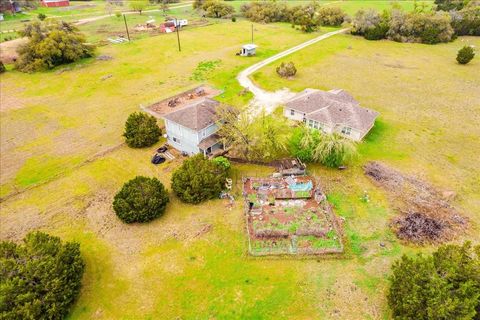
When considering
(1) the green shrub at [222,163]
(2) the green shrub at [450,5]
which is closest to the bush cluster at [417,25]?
(2) the green shrub at [450,5]

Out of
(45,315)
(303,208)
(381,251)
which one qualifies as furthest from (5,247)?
(381,251)

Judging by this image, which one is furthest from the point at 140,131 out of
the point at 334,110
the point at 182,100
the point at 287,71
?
the point at 287,71

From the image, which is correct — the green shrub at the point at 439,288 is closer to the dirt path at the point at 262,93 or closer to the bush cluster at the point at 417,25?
the dirt path at the point at 262,93

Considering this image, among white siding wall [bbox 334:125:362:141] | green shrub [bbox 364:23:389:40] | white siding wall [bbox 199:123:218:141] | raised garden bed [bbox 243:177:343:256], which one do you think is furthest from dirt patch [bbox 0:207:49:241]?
green shrub [bbox 364:23:389:40]

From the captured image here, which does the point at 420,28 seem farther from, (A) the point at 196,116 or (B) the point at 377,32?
(A) the point at 196,116

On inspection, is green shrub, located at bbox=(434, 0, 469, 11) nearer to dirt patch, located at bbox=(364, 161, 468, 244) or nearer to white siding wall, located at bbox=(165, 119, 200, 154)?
dirt patch, located at bbox=(364, 161, 468, 244)

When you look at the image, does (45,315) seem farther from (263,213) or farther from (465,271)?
(465,271)
